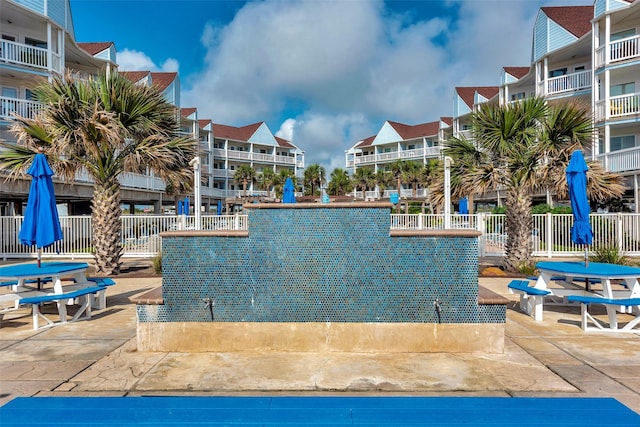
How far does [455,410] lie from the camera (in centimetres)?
297

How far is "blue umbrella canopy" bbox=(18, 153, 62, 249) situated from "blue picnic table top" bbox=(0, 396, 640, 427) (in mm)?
5127

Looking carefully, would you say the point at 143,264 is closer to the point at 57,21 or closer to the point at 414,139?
the point at 57,21

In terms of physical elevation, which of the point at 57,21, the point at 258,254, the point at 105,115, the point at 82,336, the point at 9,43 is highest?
the point at 57,21

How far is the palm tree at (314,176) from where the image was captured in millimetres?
55844

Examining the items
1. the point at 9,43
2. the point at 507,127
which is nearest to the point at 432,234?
the point at 507,127

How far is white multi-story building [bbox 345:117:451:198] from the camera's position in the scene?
51000mm

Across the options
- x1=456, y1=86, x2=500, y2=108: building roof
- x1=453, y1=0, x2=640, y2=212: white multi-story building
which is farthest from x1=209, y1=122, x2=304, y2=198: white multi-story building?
x1=453, y1=0, x2=640, y2=212: white multi-story building

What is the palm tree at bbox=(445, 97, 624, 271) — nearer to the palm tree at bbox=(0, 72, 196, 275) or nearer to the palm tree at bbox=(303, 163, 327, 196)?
the palm tree at bbox=(0, 72, 196, 275)

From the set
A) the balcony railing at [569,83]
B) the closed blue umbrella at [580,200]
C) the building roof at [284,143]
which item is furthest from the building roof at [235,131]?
the closed blue umbrella at [580,200]

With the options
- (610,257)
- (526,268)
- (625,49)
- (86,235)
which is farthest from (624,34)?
(86,235)

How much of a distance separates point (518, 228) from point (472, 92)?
1513 inches

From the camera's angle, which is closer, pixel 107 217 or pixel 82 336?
pixel 82 336

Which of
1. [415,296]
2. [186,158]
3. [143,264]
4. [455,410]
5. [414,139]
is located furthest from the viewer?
[414,139]

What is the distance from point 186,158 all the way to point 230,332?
336 inches
